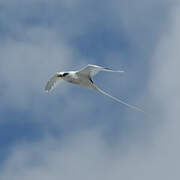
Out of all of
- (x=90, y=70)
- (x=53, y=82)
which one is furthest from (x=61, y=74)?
(x=53, y=82)

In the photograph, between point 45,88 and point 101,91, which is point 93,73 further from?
point 45,88

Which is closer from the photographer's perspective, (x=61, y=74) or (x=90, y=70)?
(x=90, y=70)

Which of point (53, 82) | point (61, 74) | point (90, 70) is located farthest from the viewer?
point (53, 82)

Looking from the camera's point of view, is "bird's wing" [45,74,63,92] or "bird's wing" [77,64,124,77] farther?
"bird's wing" [45,74,63,92]

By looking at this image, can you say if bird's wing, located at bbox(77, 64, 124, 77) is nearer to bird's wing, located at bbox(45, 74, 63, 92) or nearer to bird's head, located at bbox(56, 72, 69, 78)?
bird's head, located at bbox(56, 72, 69, 78)

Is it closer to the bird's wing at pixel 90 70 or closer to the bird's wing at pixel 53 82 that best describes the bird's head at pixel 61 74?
the bird's wing at pixel 90 70

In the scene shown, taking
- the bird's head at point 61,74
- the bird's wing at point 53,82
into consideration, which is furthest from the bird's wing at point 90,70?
the bird's wing at point 53,82

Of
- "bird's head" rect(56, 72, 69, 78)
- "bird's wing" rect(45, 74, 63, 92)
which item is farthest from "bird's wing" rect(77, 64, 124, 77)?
"bird's wing" rect(45, 74, 63, 92)

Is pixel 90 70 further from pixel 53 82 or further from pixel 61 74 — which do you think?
pixel 53 82

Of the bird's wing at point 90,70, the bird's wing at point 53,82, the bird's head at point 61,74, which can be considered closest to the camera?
the bird's wing at point 90,70

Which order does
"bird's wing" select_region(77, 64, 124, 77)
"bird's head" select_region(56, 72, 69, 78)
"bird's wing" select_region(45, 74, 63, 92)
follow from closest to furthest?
1. "bird's wing" select_region(77, 64, 124, 77)
2. "bird's head" select_region(56, 72, 69, 78)
3. "bird's wing" select_region(45, 74, 63, 92)

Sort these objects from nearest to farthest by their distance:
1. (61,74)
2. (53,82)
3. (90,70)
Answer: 1. (90,70)
2. (61,74)
3. (53,82)

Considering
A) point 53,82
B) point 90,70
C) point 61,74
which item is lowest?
point 90,70

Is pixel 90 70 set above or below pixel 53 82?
below
